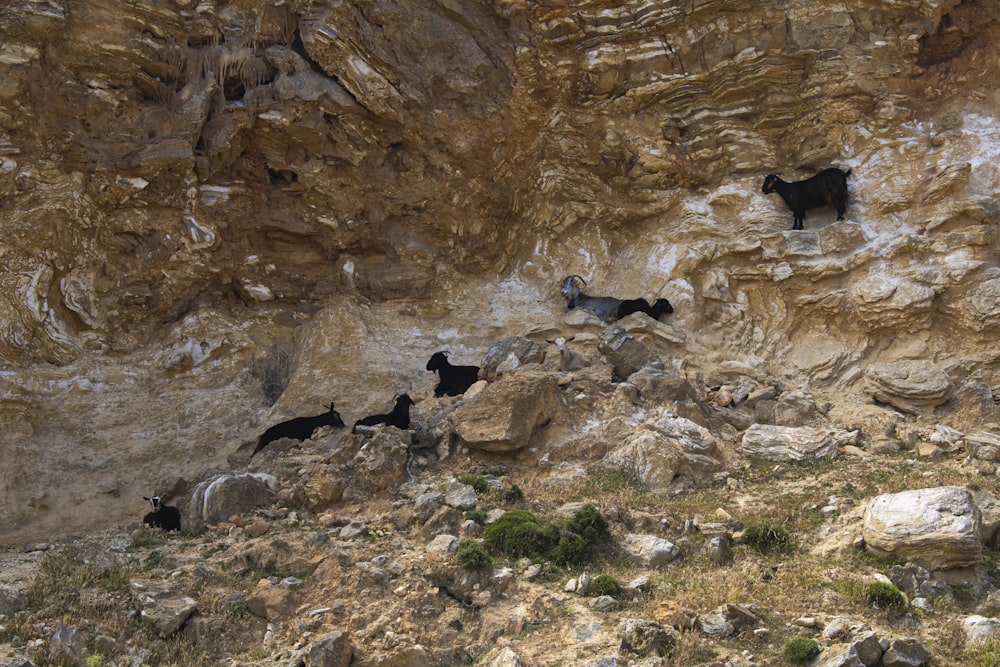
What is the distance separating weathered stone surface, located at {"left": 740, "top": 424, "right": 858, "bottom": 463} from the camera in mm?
13188

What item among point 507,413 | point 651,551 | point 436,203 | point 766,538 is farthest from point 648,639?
point 436,203

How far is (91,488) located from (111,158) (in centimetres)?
638

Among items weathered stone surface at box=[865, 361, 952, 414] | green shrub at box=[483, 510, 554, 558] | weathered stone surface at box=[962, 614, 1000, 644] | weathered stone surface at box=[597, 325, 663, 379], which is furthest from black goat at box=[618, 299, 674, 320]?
weathered stone surface at box=[962, 614, 1000, 644]

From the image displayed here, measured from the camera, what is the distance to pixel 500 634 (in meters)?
8.67

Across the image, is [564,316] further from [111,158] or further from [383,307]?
[111,158]

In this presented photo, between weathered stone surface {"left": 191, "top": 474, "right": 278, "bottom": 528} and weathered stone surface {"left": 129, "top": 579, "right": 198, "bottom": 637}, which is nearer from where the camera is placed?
weathered stone surface {"left": 129, "top": 579, "right": 198, "bottom": 637}

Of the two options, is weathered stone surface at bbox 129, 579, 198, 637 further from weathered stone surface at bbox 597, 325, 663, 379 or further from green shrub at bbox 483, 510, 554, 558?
weathered stone surface at bbox 597, 325, 663, 379

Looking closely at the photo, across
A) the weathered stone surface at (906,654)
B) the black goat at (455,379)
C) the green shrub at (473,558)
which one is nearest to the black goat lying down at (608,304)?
the black goat at (455,379)

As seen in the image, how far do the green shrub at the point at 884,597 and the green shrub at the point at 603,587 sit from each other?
8.32 ft

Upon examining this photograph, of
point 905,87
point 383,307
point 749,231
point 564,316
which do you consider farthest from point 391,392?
point 905,87

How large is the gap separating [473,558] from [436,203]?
11.1 meters

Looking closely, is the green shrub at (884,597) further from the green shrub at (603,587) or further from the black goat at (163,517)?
the black goat at (163,517)

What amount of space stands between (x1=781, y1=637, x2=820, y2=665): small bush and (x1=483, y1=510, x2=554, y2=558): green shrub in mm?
3090

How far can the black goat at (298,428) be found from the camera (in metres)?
14.9
